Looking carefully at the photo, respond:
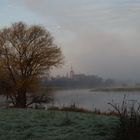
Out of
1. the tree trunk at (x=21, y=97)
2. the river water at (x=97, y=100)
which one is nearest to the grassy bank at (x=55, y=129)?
the river water at (x=97, y=100)

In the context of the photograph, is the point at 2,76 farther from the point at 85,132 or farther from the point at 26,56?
the point at 85,132

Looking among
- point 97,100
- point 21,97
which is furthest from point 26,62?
point 97,100

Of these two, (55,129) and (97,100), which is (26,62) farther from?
(55,129)

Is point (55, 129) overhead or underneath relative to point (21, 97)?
underneath

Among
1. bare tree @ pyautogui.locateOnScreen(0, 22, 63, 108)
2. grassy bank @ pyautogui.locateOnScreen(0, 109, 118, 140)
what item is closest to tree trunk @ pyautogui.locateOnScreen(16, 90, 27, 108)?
bare tree @ pyautogui.locateOnScreen(0, 22, 63, 108)

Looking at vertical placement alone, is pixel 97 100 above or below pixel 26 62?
below

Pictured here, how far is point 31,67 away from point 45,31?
4.61 m

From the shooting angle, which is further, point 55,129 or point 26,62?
point 26,62

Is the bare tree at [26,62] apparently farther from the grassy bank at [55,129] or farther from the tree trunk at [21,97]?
the grassy bank at [55,129]

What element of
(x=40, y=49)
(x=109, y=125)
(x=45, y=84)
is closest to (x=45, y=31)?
(x=40, y=49)

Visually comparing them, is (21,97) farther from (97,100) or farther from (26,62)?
(97,100)

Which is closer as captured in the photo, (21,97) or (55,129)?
(55,129)

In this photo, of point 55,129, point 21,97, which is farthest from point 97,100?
point 55,129

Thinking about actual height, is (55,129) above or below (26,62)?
below
